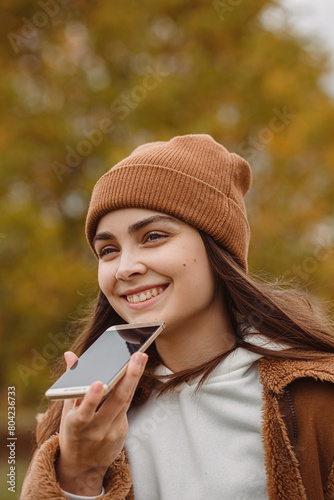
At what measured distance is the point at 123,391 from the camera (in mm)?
1871

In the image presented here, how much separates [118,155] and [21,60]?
2.65 m

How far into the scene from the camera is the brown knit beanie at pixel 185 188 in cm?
252

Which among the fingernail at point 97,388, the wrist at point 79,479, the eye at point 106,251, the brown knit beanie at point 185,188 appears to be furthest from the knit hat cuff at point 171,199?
the wrist at point 79,479

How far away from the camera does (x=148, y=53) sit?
8086 mm

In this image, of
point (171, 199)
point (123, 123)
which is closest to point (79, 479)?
point (171, 199)

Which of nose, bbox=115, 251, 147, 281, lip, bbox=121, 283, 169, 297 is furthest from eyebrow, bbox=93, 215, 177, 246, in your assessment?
lip, bbox=121, 283, 169, 297

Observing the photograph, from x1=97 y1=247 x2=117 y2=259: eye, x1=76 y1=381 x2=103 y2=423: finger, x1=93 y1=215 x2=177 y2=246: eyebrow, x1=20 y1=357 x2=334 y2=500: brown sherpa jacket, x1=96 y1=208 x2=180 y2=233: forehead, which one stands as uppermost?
x1=96 y1=208 x2=180 y2=233: forehead

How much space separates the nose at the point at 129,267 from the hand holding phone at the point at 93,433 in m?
0.45

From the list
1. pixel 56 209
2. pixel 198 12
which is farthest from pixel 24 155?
pixel 198 12

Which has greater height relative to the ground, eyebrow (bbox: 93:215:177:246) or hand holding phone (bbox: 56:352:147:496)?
eyebrow (bbox: 93:215:177:246)

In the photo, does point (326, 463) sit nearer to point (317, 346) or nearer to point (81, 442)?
point (317, 346)

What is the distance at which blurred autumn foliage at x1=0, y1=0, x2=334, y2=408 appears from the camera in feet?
22.9

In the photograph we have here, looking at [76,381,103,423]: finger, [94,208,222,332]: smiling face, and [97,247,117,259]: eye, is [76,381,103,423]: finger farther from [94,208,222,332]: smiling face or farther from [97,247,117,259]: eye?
[97,247,117,259]: eye

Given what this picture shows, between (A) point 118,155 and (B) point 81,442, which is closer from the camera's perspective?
(B) point 81,442
